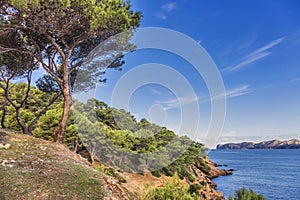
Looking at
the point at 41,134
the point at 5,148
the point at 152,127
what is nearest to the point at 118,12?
the point at 5,148

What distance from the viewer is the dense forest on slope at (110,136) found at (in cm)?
1891

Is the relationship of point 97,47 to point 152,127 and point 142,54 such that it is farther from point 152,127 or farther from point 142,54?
point 152,127

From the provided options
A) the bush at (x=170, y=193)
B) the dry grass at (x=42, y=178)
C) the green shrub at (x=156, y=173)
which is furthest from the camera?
the green shrub at (x=156, y=173)

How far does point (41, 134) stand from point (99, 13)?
12.0 m

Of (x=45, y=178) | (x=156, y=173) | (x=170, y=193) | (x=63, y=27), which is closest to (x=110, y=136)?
(x=156, y=173)

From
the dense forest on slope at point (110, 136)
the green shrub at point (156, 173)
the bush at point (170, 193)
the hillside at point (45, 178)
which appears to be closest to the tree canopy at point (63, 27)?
the hillside at point (45, 178)

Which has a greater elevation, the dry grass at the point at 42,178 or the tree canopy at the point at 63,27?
the tree canopy at the point at 63,27

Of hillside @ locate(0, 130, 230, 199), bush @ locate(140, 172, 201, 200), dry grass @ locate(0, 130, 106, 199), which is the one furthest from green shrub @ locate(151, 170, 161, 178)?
bush @ locate(140, 172, 201, 200)

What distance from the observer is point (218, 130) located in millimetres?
12703

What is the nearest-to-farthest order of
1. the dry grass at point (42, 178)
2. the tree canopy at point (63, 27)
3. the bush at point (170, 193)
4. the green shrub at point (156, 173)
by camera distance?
the dry grass at point (42, 178) < the bush at point (170, 193) < the tree canopy at point (63, 27) < the green shrub at point (156, 173)

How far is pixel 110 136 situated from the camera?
70.3ft

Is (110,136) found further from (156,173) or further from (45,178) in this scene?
(45,178)

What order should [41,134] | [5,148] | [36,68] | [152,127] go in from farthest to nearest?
[152,127] → [41,134] → [36,68] → [5,148]

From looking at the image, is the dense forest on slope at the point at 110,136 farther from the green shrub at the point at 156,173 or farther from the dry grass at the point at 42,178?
the dry grass at the point at 42,178
